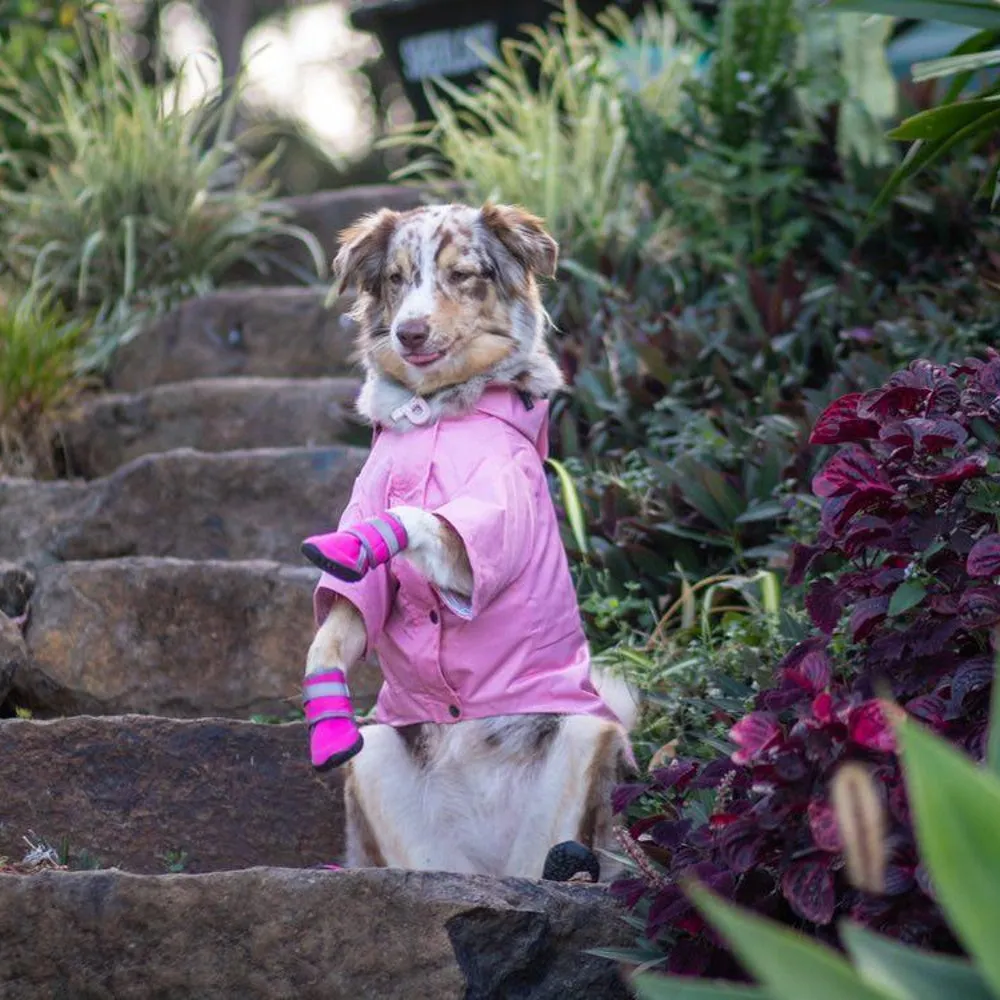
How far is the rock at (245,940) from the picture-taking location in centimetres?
227

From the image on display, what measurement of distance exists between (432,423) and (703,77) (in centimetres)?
368

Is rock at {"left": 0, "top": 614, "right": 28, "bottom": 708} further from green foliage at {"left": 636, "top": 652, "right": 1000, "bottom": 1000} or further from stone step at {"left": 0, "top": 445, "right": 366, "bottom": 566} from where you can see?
green foliage at {"left": 636, "top": 652, "right": 1000, "bottom": 1000}

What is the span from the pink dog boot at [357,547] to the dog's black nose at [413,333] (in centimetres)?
47

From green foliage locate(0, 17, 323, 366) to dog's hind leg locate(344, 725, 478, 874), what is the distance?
3428mm

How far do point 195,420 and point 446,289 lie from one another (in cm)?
255

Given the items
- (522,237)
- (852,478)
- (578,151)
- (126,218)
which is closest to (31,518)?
(126,218)

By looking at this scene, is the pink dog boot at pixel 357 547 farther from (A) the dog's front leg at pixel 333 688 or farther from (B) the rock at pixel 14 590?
(B) the rock at pixel 14 590

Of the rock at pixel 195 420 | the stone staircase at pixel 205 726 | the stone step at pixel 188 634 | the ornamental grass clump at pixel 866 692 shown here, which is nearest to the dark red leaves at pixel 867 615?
the ornamental grass clump at pixel 866 692

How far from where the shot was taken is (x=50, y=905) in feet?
7.50

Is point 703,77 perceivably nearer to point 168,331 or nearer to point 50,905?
point 168,331

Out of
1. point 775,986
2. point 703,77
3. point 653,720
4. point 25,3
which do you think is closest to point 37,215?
point 25,3

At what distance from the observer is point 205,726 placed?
3441 mm

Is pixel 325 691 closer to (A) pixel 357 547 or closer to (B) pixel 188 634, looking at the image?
(A) pixel 357 547

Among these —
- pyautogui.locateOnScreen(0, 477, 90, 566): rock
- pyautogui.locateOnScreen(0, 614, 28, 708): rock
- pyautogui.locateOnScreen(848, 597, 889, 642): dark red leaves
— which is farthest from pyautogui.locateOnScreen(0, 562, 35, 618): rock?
pyautogui.locateOnScreen(848, 597, 889, 642): dark red leaves
